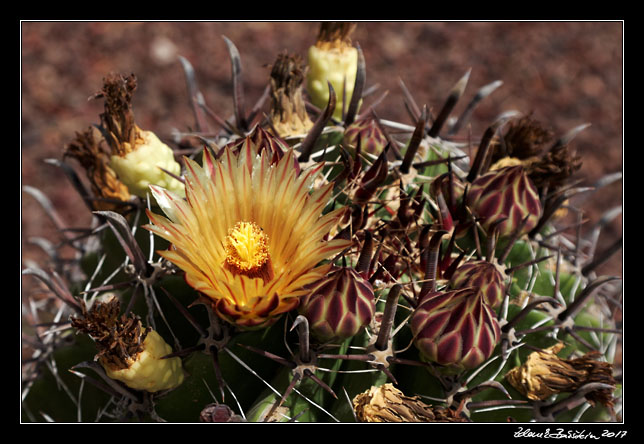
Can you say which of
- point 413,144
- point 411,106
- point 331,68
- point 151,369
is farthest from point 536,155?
point 151,369

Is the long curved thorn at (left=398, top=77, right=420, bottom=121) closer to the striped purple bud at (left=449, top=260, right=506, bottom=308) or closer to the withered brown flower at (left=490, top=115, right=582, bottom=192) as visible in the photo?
the withered brown flower at (left=490, top=115, right=582, bottom=192)

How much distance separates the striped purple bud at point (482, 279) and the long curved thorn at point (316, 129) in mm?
395

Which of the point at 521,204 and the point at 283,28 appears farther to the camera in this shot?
the point at 283,28

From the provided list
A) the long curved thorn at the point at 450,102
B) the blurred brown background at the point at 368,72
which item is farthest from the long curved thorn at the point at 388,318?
the blurred brown background at the point at 368,72

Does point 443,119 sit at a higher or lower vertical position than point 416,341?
higher

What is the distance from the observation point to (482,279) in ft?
4.08

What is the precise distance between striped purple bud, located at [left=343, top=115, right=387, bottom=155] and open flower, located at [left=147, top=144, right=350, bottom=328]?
1.16 feet

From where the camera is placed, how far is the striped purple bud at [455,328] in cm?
111

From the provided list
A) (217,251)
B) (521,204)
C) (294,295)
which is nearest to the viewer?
(294,295)

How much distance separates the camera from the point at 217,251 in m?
1.15

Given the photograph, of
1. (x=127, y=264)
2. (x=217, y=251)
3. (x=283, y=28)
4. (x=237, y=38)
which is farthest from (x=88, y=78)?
(x=217, y=251)

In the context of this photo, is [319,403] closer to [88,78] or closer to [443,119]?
[443,119]

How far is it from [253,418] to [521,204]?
73 centimetres

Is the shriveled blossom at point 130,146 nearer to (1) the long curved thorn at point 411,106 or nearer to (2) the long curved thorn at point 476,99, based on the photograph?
(1) the long curved thorn at point 411,106
